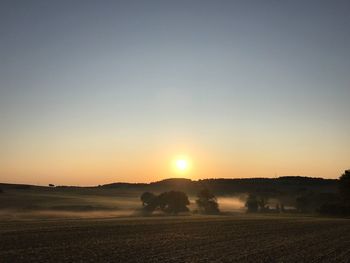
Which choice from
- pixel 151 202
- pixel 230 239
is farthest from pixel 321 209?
pixel 230 239

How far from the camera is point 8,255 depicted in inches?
928

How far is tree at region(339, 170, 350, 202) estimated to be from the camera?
8694 cm

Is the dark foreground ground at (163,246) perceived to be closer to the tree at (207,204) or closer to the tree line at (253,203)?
the tree line at (253,203)

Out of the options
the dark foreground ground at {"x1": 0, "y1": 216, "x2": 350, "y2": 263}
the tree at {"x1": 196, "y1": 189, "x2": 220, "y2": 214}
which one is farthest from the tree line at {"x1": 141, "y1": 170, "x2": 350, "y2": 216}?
the dark foreground ground at {"x1": 0, "y1": 216, "x2": 350, "y2": 263}

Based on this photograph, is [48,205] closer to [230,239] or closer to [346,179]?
[346,179]

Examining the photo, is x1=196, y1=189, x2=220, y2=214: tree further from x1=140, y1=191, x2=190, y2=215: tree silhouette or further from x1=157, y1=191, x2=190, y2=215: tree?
x1=157, y1=191, x2=190, y2=215: tree

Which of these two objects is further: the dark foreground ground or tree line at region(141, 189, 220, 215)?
tree line at region(141, 189, 220, 215)

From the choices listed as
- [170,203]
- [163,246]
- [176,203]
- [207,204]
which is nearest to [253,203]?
[207,204]

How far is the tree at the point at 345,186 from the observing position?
285 ft

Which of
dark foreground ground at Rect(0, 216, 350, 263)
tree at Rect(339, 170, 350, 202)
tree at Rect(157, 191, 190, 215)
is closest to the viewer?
dark foreground ground at Rect(0, 216, 350, 263)

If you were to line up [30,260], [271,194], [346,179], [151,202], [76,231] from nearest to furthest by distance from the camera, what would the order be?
[30,260], [76,231], [346,179], [151,202], [271,194]

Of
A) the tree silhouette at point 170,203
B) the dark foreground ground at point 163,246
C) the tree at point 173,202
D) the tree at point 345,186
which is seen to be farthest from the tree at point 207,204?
the dark foreground ground at point 163,246

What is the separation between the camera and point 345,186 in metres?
87.3

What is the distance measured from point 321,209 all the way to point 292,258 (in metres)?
68.6
